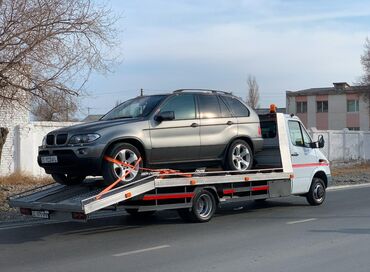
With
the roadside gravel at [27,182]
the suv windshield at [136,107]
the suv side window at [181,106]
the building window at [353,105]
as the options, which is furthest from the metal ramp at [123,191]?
the building window at [353,105]

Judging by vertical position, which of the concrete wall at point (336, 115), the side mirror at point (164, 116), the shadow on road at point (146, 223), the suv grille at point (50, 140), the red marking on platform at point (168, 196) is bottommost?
the shadow on road at point (146, 223)

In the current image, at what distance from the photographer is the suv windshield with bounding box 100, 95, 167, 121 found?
1083 centimetres

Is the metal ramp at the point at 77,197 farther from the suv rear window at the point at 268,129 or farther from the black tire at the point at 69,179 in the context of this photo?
the suv rear window at the point at 268,129

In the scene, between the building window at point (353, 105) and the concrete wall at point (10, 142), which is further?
the building window at point (353, 105)

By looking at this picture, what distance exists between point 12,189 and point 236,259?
10883 millimetres

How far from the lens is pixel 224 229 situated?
10.7m

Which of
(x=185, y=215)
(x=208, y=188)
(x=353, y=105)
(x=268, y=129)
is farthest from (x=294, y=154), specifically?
(x=353, y=105)

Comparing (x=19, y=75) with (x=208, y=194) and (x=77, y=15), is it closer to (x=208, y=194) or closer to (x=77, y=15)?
(x=77, y=15)

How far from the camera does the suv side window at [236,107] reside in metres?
12.0

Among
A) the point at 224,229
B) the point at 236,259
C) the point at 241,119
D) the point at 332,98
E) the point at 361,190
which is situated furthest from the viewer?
the point at 332,98

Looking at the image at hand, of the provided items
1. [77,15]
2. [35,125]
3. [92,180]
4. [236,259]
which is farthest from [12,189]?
[236,259]

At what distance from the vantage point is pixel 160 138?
1054 centimetres

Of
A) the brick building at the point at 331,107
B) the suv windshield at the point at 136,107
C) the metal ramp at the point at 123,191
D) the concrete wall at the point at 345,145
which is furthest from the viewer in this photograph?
the brick building at the point at 331,107

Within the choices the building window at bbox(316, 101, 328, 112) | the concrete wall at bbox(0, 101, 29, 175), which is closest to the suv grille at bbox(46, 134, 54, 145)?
the concrete wall at bbox(0, 101, 29, 175)
